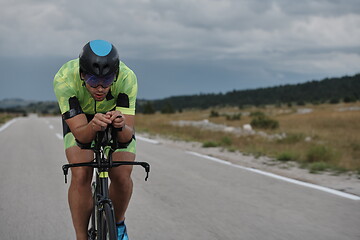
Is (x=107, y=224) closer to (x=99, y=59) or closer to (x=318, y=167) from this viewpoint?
(x=99, y=59)

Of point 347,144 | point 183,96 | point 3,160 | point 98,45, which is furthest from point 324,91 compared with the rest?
point 98,45

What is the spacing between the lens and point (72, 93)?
3.29 meters

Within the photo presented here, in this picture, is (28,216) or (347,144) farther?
(347,144)

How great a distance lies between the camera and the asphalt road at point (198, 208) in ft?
15.5

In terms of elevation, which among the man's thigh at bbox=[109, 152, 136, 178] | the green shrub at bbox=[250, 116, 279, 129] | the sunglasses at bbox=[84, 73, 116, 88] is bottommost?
the green shrub at bbox=[250, 116, 279, 129]

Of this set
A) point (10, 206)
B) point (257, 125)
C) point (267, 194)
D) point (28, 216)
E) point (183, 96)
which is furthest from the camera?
point (183, 96)

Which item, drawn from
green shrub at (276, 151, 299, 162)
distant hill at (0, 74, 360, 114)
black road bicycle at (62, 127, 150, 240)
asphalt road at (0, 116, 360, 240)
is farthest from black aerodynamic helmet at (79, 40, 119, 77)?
distant hill at (0, 74, 360, 114)

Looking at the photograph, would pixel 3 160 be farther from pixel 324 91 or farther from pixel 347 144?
pixel 324 91

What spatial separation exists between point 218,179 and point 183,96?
137682 mm

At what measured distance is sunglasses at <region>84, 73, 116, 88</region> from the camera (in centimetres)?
293

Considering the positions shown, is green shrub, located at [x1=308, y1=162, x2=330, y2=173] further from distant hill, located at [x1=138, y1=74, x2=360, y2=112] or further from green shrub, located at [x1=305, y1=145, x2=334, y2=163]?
distant hill, located at [x1=138, y1=74, x2=360, y2=112]

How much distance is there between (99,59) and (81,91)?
648 mm

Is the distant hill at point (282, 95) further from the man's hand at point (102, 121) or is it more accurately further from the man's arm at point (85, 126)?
the man's hand at point (102, 121)

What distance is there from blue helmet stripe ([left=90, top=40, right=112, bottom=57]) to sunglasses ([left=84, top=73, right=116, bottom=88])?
15 centimetres
